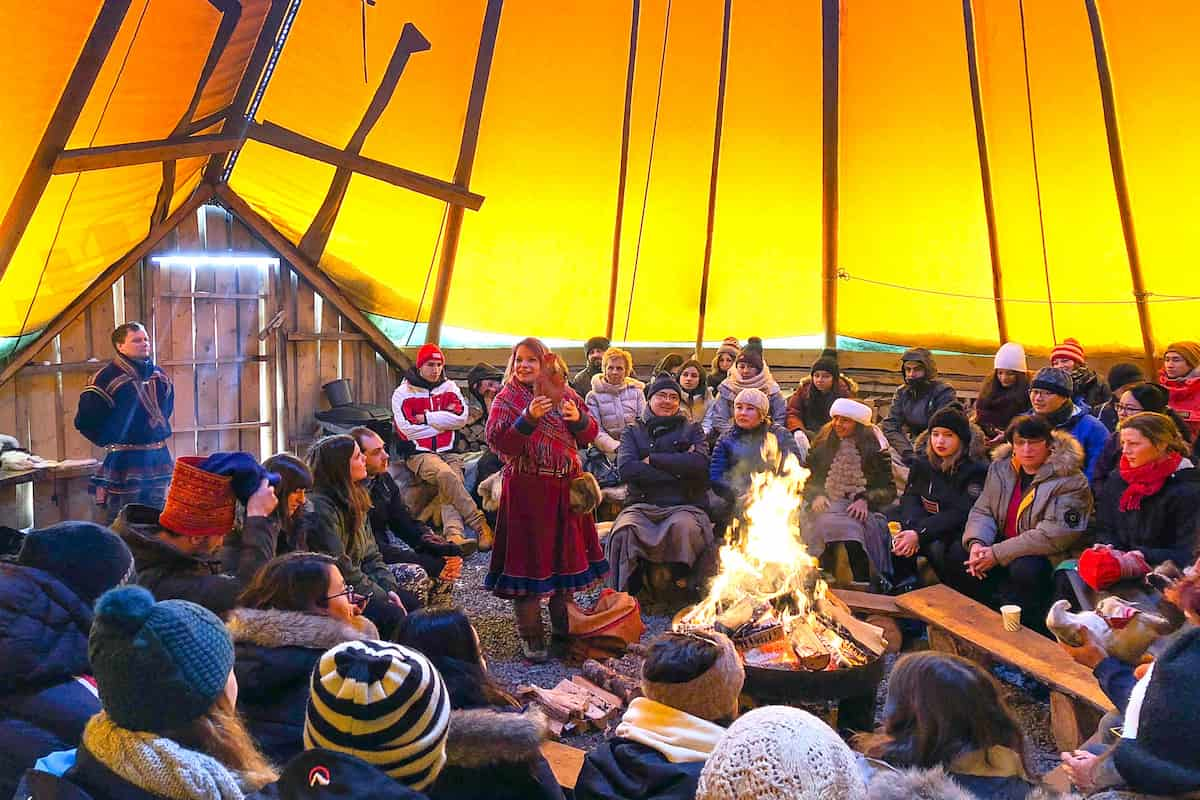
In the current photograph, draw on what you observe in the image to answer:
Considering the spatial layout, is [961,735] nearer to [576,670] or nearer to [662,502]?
[576,670]

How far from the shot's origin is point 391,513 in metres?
4.40

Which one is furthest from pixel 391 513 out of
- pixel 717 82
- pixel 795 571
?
pixel 717 82

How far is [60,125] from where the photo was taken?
14.3 feet

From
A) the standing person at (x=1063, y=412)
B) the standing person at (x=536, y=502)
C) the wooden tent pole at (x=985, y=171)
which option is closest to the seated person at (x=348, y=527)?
the standing person at (x=536, y=502)

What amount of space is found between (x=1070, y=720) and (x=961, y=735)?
1.52 meters

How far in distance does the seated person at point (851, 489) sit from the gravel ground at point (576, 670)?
61cm

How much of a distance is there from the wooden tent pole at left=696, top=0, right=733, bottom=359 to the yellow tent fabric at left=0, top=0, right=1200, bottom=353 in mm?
45

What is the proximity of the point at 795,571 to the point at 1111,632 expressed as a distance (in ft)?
4.24

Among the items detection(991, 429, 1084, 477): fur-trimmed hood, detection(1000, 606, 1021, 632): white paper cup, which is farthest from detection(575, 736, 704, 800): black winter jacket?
detection(991, 429, 1084, 477): fur-trimmed hood

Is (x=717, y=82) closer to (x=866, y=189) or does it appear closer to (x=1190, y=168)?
(x=866, y=189)

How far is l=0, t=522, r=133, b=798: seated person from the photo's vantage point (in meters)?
1.96

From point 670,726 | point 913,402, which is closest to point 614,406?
point 913,402

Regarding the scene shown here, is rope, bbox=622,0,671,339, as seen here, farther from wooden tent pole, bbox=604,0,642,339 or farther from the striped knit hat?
the striped knit hat

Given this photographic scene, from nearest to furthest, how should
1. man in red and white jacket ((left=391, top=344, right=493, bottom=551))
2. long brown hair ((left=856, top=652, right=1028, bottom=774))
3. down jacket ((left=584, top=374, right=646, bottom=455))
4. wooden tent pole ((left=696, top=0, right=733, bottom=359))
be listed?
long brown hair ((left=856, top=652, right=1028, bottom=774)) < down jacket ((left=584, top=374, right=646, bottom=455)) < man in red and white jacket ((left=391, top=344, right=493, bottom=551)) < wooden tent pole ((left=696, top=0, right=733, bottom=359))
